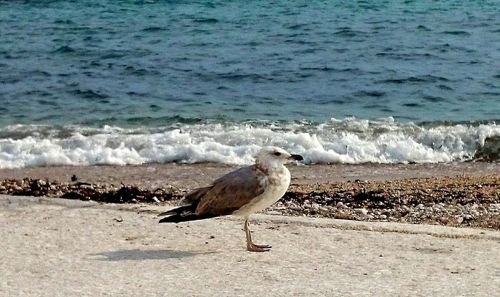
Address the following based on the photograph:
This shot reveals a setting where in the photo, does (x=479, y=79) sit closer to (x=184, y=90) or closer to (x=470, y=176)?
(x=184, y=90)

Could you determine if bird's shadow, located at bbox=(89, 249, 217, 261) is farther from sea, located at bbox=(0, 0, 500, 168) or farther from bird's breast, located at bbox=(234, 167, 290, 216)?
sea, located at bbox=(0, 0, 500, 168)

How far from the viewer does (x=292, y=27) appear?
22250 mm

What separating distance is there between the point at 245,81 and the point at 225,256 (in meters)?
10.8

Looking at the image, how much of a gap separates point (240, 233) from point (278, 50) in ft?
44.5

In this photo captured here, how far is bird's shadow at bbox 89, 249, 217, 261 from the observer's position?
18.4 ft

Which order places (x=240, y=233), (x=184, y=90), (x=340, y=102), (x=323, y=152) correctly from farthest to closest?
(x=184, y=90)
(x=340, y=102)
(x=323, y=152)
(x=240, y=233)

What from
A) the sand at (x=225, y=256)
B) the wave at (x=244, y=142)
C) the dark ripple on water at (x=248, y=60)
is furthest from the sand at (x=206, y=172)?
the sand at (x=225, y=256)

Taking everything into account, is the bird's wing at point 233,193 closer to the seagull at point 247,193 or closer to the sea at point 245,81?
the seagull at point 247,193

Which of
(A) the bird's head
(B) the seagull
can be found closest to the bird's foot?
(B) the seagull

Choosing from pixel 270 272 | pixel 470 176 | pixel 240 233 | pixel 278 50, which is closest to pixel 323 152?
pixel 470 176

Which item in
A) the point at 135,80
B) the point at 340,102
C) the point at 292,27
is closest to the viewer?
the point at 340,102

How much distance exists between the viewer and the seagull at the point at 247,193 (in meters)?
5.71

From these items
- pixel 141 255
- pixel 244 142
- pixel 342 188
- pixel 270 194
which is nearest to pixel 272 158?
pixel 270 194

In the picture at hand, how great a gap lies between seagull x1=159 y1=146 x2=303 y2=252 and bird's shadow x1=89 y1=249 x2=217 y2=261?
19cm
